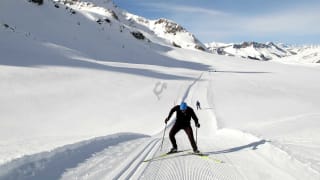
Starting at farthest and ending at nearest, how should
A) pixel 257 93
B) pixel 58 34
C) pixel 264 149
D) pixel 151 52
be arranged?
pixel 151 52 → pixel 58 34 → pixel 257 93 → pixel 264 149

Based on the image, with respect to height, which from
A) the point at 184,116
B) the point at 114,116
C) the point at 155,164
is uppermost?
the point at 184,116

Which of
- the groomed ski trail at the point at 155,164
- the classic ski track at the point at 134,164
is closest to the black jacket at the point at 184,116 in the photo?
the groomed ski trail at the point at 155,164

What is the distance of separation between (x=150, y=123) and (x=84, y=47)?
45.1m

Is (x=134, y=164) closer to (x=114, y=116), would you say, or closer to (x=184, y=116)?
(x=184, y=116)

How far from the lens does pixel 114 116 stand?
29.2 metres

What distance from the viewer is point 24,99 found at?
3002cm

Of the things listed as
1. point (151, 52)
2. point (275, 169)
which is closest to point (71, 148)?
point (275, 169)

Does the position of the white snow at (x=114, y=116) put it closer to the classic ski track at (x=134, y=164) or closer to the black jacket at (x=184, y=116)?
the classic ski track at (x=134, y=164)

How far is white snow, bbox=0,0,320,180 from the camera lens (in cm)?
965

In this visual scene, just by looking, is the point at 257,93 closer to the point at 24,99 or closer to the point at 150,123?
the point at 150,123

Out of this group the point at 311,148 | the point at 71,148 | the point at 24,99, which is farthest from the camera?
the point at 24,99

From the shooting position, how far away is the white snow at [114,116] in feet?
31.7

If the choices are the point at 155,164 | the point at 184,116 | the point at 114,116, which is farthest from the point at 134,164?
the point at 114,116

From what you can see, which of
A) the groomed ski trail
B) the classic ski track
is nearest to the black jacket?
the groomed ski trail
